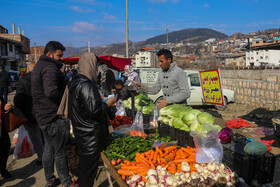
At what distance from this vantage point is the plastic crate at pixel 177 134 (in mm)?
2976

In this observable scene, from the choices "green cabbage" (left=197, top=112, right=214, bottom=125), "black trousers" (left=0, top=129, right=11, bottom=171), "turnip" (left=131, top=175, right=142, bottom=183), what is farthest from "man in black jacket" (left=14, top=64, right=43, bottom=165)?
"green cabbage" (left=197, top=112, right=214, bottom=125)

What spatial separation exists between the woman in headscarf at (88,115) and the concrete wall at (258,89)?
8096mm

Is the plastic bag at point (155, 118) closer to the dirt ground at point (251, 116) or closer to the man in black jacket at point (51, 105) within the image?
the man in black jacket at point (51, 105)

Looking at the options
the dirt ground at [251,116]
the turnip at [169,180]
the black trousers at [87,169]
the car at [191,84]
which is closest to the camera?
the turnip at [169,180]

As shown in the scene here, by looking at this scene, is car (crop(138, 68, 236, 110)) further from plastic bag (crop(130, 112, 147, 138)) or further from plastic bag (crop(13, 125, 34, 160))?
plastic bag (crop(13, 125, 34, 160))

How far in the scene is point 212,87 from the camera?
6137 millimetres

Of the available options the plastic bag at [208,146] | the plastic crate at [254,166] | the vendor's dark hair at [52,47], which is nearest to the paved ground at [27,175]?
the plastic bag at [208,146]

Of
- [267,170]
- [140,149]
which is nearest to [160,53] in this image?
[140,149]

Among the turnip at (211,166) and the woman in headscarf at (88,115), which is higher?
the woman in headscarf at (88,115)

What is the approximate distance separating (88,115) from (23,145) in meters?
2.91

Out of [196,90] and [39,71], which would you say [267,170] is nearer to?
[39,71]

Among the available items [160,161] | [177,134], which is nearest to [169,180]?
[160,161]

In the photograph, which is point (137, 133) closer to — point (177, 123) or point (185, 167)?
point (177, 123)

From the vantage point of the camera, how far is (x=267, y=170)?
2.11 meters
